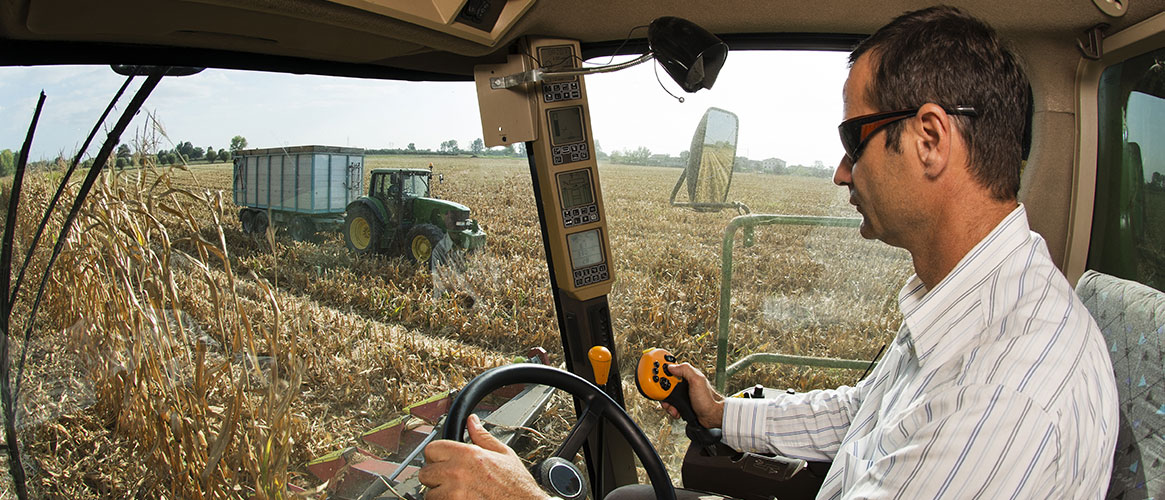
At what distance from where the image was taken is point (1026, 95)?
1.13m

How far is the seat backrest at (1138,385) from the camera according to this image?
114 cm

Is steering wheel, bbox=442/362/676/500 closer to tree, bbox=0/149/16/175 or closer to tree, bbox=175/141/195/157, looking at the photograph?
tree, bbox=175/141/195/157

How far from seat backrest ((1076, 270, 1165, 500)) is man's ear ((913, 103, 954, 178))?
0.56 metres

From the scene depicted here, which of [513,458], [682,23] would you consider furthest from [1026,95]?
[513,458]

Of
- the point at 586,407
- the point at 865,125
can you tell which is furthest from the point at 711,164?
the point at 865,125

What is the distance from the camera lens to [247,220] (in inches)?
67.0

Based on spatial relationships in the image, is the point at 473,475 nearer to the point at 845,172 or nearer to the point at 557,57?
the point at 845,172

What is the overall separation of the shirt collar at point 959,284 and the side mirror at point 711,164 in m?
1.42

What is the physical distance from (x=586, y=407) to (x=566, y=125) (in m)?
0.95

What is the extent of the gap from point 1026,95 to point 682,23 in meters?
0.88

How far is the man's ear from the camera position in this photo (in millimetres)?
1069

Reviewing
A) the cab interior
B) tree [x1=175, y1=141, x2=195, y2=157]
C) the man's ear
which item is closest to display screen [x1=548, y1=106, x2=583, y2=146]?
the cab interior

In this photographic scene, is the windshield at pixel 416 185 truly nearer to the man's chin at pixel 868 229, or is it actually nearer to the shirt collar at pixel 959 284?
the man's chin at pixel 868 229

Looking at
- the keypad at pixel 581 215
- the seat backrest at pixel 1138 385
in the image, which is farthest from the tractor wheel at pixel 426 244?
the seat backrest at pixel 1138 385
